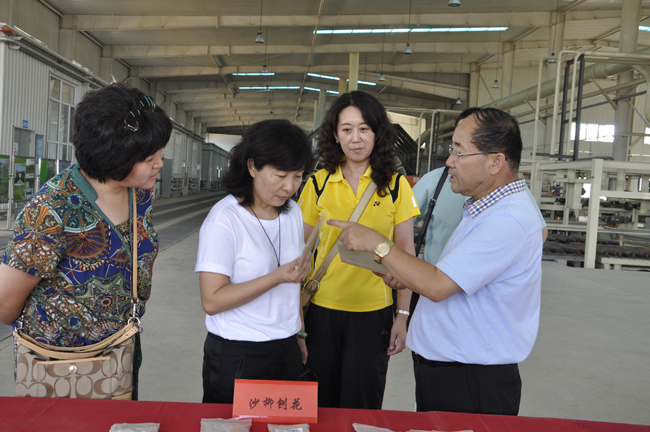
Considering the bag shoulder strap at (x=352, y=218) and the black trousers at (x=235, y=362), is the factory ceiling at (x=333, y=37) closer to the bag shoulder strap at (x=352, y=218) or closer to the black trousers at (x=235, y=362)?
the bag shoulder strap at (x=352, y=218)

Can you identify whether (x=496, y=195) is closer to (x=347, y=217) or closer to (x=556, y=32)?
(x=347, y=217)

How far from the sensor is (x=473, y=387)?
4.91ft

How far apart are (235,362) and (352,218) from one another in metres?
0.76

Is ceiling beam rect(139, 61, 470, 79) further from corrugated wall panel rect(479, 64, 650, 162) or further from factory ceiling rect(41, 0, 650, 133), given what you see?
corrugated wall panel rect(479, 64, 650, 162)

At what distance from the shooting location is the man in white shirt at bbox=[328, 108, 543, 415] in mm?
1386

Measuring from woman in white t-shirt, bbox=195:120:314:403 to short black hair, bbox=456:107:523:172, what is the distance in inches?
22.3

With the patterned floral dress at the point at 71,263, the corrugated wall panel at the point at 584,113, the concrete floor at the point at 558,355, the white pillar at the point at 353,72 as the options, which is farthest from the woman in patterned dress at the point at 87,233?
the corrugated wall panel at the point at 584,113

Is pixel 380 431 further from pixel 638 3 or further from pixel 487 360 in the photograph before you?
pixel 638 3

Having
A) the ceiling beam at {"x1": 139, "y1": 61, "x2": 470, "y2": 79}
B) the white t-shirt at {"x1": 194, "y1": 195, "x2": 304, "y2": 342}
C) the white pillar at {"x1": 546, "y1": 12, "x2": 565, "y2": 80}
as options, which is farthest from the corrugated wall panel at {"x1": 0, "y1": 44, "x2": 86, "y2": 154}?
the white pillar at {"x1": 546, "y1": 12, "x2": 565, "y2": 80}

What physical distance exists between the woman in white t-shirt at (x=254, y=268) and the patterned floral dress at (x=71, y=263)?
0.25 metres

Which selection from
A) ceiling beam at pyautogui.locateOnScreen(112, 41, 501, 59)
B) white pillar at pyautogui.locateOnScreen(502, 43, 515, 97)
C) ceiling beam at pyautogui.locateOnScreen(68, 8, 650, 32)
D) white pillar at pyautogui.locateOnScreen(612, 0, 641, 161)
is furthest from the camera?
white pillar at pyautogui.locateOnScreen(502, 43, 515, 97)

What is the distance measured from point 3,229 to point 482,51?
1494 centimetres

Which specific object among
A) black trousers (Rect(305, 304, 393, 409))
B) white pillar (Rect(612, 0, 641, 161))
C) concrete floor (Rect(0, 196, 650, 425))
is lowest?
concrete floor (Rect(0, 196, 650, 425))

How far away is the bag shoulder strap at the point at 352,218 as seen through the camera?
78.5 inches
